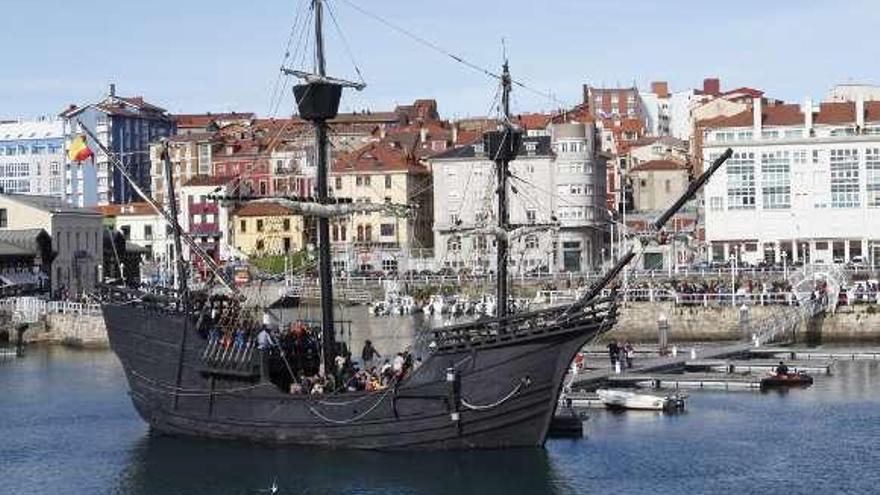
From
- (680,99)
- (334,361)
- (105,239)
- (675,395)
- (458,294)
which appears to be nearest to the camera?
(334,361)

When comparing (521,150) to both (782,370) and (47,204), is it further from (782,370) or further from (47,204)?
(782,370)

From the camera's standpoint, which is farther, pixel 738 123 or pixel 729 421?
pixel 738 123

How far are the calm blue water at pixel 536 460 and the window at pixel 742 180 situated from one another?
186ft

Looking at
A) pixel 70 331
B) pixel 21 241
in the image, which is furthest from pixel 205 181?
pixel 70 331

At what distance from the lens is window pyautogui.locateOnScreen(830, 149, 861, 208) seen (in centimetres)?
11244

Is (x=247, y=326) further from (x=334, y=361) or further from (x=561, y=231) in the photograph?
(x=561, y=231)

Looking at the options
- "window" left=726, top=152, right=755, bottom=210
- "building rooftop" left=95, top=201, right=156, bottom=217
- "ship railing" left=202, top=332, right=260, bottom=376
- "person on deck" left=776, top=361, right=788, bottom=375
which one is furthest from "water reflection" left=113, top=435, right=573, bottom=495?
"building rooftop" left=95, top=201, right=156, bottom=217

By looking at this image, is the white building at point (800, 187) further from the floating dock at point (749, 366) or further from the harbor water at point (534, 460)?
the harbor water at point (534, 460)

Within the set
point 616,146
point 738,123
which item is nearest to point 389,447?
point 738,123

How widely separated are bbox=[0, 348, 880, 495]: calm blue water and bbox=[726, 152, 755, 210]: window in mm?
56736

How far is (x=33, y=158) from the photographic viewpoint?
181 meters

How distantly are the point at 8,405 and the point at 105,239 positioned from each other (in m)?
64.6

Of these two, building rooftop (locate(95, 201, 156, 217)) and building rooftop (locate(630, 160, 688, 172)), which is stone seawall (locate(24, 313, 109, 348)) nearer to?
building rooftop (locate(95, 201, 156, 217))

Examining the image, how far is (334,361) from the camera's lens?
A: 48906mm
